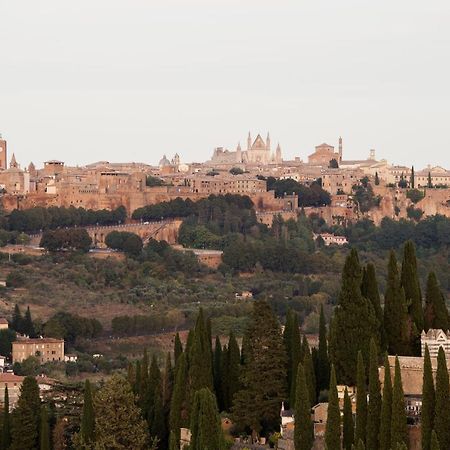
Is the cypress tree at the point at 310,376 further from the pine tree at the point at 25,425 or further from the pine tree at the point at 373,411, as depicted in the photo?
the pine tree at the point at 25,425

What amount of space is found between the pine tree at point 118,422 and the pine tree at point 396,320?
5275 mm

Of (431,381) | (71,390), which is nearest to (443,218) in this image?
(71,390)

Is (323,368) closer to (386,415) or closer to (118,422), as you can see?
(118,422)

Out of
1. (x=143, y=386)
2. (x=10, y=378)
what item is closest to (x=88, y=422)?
(x=143, y=386)

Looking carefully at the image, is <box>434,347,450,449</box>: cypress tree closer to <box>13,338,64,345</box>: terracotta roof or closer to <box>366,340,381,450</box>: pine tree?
<box>366,340,381,450</box>: pine tree

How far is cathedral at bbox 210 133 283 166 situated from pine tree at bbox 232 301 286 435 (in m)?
92.8

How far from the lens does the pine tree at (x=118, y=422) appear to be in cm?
3462

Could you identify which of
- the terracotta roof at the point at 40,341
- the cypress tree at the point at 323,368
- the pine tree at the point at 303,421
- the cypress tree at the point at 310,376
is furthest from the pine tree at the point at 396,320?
the terracotta roof at the point at 40,341

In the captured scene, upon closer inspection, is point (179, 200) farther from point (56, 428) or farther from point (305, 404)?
point (305, 404)

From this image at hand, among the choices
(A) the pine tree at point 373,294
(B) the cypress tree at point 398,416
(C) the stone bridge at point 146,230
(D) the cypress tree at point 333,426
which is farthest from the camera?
(C) the stone bridge at point 146,230

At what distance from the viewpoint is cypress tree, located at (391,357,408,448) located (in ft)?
97.6

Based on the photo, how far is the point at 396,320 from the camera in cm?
3419

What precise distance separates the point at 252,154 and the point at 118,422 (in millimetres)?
96716

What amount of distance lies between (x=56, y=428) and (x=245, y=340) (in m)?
4.84
